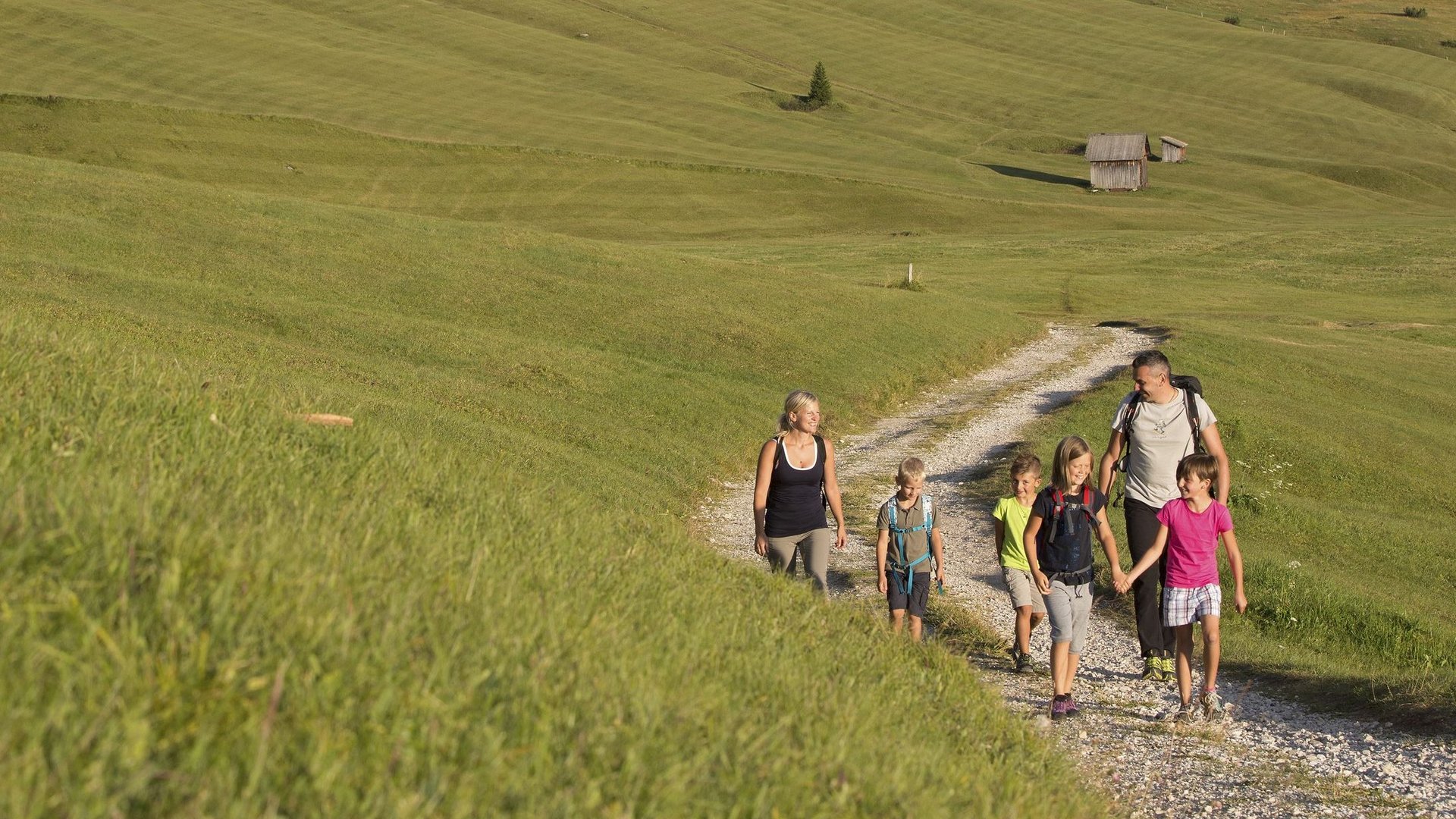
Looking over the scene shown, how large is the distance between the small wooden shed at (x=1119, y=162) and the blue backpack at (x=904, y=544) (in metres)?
99.6

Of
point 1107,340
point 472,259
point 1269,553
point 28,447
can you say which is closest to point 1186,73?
point 1107,340

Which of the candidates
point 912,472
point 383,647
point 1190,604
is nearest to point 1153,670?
point 1190,604

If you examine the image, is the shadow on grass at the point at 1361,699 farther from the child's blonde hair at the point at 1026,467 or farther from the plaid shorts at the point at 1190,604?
the child's blonde hair at the point at 1026,467

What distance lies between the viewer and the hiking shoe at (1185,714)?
10258 mm

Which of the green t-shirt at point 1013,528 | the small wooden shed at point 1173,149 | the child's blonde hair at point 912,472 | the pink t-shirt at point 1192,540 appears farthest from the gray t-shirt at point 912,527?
the small wooden shed at point 1173,149

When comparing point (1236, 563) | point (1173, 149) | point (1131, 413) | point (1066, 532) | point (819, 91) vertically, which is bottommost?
point (1236, 563)

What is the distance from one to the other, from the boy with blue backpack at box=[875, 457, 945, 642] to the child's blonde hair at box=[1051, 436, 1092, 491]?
1.30 meters

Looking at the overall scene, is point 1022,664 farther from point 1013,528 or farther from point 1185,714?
point 1185,714

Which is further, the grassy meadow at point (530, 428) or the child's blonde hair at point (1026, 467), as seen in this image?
the child's blonde hair at point (1026, 467)

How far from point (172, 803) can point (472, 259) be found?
33.7 metres

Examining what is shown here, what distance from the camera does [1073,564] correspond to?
419 inches

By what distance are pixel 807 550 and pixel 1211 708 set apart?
351cm

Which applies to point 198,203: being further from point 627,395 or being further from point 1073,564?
point 1073,564

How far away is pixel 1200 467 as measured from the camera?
1044cm
